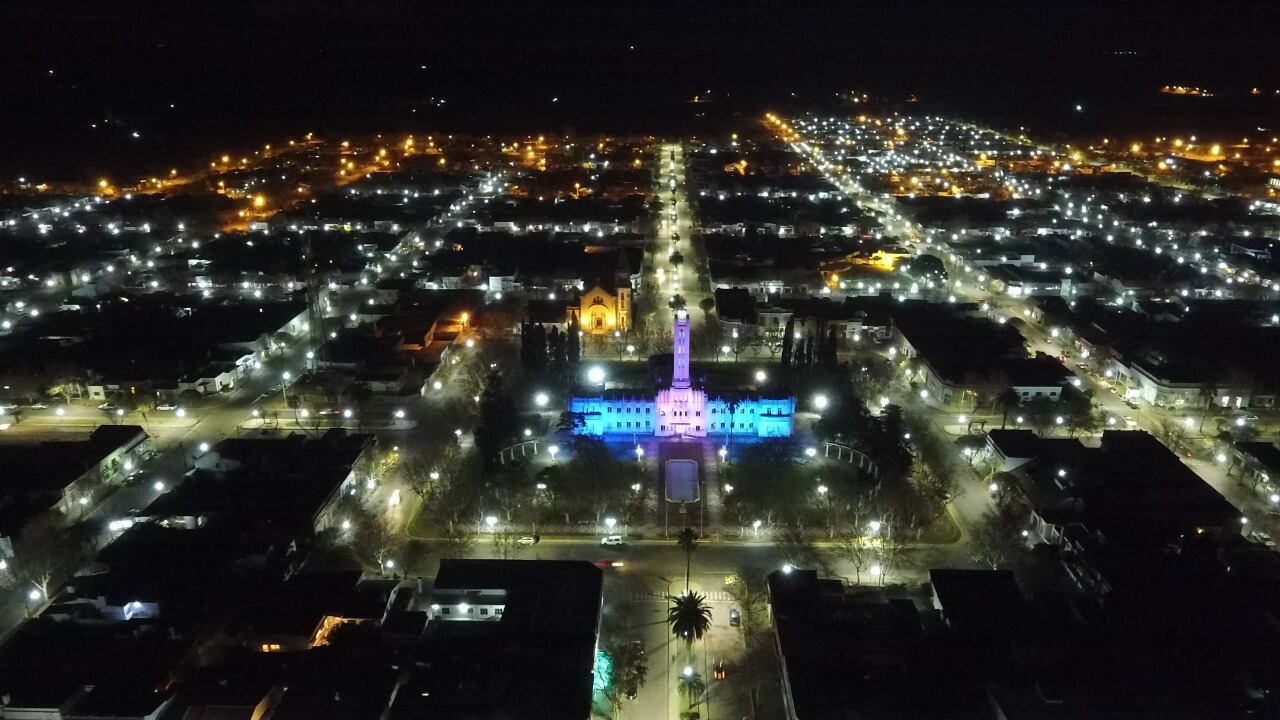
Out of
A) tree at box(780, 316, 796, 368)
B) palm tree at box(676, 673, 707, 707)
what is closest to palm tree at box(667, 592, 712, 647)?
palm tree at box(676, 673, 707, 707)

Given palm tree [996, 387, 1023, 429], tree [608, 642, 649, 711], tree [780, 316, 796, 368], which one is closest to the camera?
tree [608, 642, 649, 711]

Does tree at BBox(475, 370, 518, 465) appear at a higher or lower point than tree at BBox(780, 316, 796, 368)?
lower

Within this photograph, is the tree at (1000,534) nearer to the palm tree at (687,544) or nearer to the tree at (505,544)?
the palm tree at (687,544)

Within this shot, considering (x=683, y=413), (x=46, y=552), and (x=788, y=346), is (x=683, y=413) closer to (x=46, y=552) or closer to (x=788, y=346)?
(x=788, y=346)

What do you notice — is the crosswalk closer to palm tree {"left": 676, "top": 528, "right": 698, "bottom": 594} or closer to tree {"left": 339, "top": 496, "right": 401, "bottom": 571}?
palm tree {"left": 676, "top": 528, "right": 698, "bottom": 594}

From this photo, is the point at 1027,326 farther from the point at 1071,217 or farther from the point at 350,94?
the point at 350,94

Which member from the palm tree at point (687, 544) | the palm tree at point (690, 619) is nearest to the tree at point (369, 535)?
the palm tree at point (687, 544)
